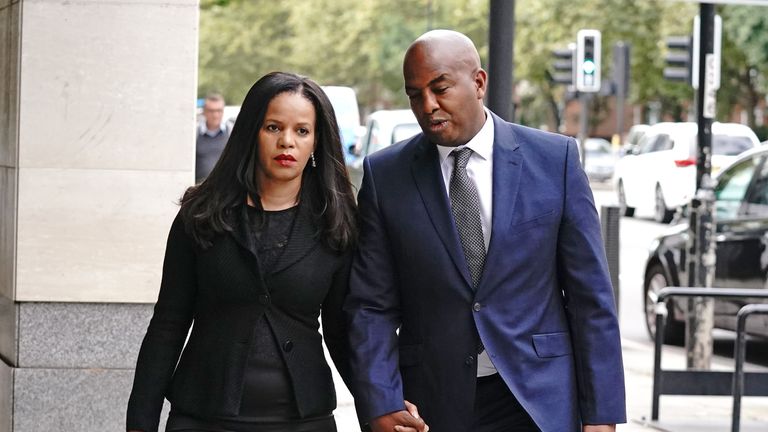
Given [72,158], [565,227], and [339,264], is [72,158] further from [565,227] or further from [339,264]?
[565,227]

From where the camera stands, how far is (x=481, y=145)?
4.25 m

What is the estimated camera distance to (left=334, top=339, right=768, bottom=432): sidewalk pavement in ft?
31.6

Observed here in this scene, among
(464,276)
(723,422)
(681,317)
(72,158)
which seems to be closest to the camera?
(464,276)

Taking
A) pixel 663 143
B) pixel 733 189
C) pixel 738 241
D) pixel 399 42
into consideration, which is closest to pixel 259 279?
pixel 738 241

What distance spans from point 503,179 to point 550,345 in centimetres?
45

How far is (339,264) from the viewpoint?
429 cm

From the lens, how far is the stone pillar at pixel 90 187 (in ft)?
21.0

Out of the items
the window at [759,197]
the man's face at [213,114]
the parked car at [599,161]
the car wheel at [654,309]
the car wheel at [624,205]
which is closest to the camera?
the window at [759,197]

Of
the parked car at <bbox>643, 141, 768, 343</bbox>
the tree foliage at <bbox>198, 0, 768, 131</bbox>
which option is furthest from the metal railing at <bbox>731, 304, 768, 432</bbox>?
the tree foliage at <bbox>198, 0, 768, 131</bbox>

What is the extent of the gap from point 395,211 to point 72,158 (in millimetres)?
2491

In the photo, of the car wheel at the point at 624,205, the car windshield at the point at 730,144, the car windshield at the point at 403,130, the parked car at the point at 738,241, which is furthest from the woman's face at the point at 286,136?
the car wheel at the point at 624,205

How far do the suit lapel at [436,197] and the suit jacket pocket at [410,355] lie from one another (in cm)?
23

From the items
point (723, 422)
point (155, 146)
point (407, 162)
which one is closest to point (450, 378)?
point (407, 162)

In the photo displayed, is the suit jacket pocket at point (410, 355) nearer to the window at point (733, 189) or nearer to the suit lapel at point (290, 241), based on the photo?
the suit lapel at point (290, 241)
